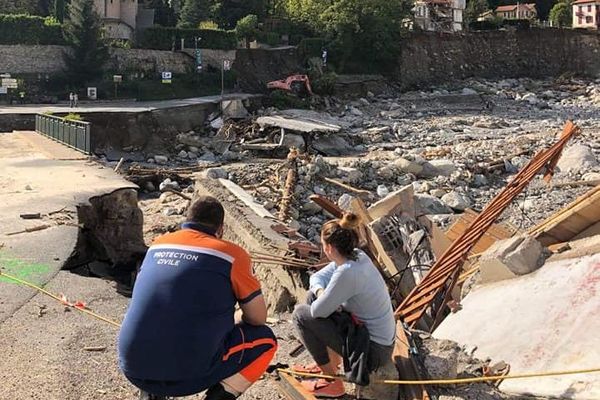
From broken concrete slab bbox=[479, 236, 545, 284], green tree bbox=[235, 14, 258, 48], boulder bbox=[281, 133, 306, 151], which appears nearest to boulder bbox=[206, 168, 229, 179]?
boulder bbox=[281, 133, 306, 151]

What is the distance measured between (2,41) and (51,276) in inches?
1413

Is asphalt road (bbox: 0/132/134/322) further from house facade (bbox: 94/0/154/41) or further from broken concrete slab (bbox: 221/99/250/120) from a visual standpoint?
house facade (bbox: 94/0/154/41)

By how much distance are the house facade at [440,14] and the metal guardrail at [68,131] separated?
4988 cm

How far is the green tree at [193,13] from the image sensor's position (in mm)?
49750

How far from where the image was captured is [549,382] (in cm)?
509

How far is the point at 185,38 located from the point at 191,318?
44.6m

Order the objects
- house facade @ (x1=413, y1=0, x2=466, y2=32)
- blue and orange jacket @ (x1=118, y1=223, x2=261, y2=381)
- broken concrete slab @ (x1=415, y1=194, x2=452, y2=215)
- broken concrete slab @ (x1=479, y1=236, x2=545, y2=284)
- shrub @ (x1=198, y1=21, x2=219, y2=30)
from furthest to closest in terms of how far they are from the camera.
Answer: house facade @ (x1=413, y1=0, x2=466, y2=32)
shrub @ (x1=198, y1=21, x2=219, y2=30)
broken concrete slab @ (x1=415, y1=194, x2=452, y2=215)
broken concrete slab @ (x1=479, y1=236, x2=545, y2=284)
blue and orange jacket @ (x1=118, y1=223, x2=261, y2=381)

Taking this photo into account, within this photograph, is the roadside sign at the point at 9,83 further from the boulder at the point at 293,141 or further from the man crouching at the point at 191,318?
the man crouching at the point at 191,318

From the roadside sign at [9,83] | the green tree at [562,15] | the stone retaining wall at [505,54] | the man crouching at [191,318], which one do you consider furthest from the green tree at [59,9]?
the green tree at [562,15]

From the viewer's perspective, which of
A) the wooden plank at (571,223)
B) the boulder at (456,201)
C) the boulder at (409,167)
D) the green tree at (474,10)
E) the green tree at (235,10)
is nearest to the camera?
the wooden plank at (571,223)

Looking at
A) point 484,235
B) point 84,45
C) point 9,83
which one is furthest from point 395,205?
point 84,45

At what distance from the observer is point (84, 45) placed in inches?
1540

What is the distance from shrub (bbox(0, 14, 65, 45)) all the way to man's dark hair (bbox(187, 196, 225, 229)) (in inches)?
1573

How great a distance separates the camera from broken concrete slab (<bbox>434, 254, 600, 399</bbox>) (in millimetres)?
5129
